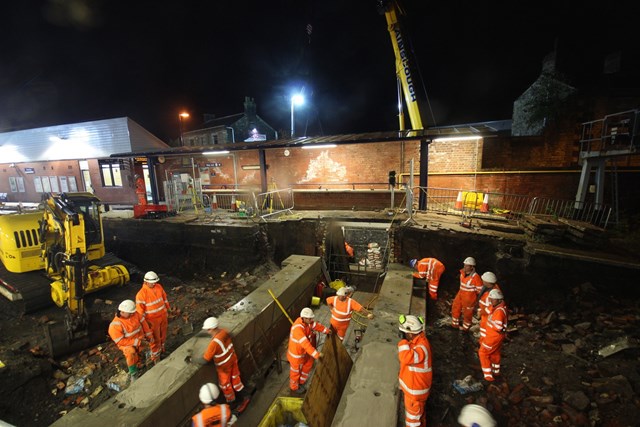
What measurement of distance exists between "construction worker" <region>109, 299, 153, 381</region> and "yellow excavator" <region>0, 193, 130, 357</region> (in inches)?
74.1

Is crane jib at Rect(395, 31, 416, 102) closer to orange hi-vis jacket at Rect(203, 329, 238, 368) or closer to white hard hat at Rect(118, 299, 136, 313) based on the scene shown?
orange hi-vis jacket at Rect(203, 329, 238, 368)

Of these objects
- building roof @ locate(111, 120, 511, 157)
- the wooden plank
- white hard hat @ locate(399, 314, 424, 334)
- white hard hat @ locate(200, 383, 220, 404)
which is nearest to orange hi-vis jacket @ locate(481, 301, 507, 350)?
white hard hat @ locate(399, 314, 424, 334)

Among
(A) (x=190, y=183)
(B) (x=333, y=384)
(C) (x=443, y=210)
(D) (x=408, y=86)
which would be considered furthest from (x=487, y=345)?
(A) (x=190, y=183)

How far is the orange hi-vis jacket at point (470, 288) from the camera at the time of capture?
252 inches

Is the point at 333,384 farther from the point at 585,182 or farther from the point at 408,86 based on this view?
the point at 408,86

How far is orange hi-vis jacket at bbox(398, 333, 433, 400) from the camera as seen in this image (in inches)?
145

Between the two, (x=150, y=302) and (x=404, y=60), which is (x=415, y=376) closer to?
(x=150, y=302)

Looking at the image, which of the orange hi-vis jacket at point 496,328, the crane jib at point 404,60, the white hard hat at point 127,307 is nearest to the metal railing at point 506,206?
the crane jib at point 404,60

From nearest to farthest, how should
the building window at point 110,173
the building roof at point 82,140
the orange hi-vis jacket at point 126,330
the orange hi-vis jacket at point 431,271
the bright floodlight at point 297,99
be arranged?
1. the orange hi-vis jacket at point 126,330
2. the orange hi-vis jacket at point 431,271
3. the building window at point 110,173
4. the building roof at point 82,140
5. the bright floodlight at point 297,99

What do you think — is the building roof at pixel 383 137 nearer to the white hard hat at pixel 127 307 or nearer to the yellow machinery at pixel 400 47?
the yellow machinery at pixel 400 47

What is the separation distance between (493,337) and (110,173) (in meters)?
25.3

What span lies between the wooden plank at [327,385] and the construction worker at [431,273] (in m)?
3.79

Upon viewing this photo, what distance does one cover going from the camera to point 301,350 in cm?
477

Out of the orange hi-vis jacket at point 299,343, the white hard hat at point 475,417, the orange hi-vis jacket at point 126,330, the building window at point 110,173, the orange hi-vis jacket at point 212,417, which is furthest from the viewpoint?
the building window at point 110,173
